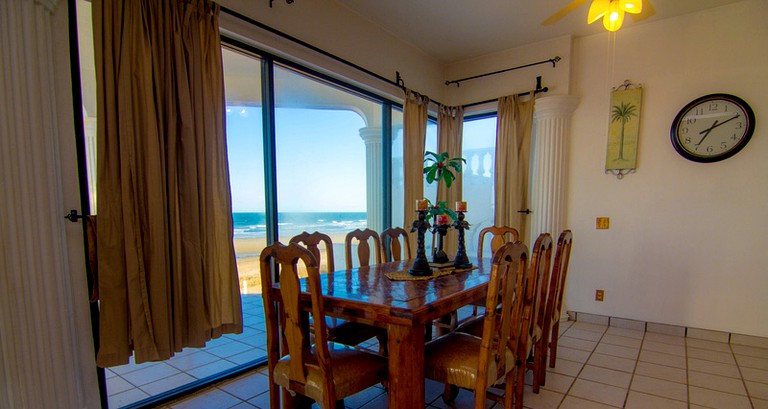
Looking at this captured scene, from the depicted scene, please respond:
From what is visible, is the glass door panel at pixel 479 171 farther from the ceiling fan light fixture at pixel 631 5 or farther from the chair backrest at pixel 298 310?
the chair backrest at pixel 298 310

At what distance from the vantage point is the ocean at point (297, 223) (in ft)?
8.79

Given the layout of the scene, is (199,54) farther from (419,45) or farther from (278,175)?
(419,45)

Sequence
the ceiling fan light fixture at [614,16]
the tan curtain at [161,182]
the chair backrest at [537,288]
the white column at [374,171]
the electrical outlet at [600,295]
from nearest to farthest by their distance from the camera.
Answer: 1. the tan curtain at [161,182]
2. the chair backrest at [537,288]
3. the ceiling fan light fixture at [614,16]
4. the electrical outlet at [600,295]
5. the white column at [374,171]

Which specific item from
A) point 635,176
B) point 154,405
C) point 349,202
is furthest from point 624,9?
point 154,405

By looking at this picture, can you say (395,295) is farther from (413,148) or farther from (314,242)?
(413,148)

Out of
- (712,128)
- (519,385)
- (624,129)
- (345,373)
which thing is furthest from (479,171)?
(345,373)

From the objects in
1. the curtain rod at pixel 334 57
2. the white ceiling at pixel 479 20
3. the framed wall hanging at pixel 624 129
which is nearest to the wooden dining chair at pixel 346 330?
the curtain rod at pixel 334 57

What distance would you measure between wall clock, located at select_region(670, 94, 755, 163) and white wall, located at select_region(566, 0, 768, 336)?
70 mm

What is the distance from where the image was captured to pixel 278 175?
2693 mm

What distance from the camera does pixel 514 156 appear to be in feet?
12.4

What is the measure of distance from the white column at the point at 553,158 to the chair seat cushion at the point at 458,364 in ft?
7.29

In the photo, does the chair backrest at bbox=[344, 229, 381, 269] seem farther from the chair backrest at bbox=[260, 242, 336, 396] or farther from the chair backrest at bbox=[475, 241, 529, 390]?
the chair backrest at bbox=[475, 241, 529, 390]

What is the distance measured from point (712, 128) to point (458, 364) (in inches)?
127

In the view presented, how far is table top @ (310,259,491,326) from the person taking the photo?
145 centimetres
